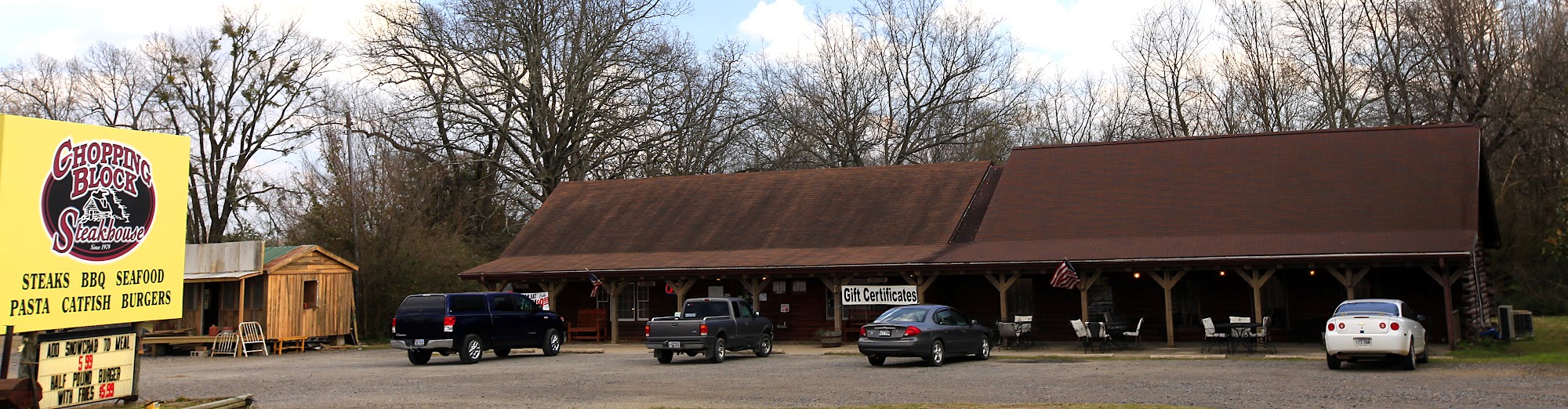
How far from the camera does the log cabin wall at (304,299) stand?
29.0m

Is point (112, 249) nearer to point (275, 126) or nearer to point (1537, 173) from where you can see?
point (275, 126)

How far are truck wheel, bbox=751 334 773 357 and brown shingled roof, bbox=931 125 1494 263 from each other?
4.37 metres

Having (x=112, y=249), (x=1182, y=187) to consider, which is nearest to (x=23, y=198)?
(x=112, y=249)

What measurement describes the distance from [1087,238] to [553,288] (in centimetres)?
1347

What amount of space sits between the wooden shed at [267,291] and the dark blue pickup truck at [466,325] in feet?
24.9

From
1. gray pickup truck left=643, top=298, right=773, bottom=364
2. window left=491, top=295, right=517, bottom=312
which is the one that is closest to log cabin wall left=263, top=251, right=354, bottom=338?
window left=491, top=295, right=517, bottom=312

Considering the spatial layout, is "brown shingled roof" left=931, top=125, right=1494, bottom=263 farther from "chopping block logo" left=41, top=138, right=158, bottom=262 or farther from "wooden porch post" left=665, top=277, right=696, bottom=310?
"chopping block logo" left=41, top=138, right=158, bottom=262

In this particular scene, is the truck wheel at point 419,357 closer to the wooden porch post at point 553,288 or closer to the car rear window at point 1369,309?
the wooden porch post at point 553,288

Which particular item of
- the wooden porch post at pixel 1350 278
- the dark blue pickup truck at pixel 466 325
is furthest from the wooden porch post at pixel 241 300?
the wooden porch post at pixel 1350 278

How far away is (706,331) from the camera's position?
21.7m

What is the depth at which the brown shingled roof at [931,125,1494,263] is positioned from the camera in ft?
76.6

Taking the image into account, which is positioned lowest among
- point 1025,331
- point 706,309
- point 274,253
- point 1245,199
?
point 1025,331

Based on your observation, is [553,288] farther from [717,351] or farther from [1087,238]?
[1087,238]

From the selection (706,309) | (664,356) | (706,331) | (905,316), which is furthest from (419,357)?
(905,316)
